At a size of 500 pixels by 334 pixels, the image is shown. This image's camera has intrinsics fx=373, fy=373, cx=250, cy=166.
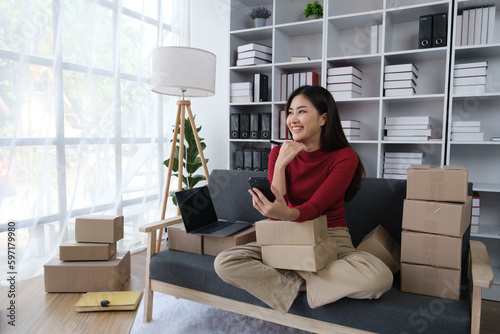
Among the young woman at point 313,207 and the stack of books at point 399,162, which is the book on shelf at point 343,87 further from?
the young woman at point 313,207

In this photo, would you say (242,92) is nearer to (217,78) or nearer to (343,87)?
(217,78)

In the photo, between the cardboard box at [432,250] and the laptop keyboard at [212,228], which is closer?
the cardboard box at [432,250]

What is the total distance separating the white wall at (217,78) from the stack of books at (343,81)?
3.71 feet

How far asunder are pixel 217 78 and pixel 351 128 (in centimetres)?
155

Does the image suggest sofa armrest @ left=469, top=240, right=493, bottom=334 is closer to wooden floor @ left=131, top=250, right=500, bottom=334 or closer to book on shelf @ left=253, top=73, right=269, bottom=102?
wooden floor @ left=131, top=250, right=500, bottom=334

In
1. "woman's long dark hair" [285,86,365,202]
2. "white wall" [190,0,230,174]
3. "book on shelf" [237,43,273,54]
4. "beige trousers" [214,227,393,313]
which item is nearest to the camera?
"beige trousers" [214,227,393,313]

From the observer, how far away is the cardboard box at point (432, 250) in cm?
144

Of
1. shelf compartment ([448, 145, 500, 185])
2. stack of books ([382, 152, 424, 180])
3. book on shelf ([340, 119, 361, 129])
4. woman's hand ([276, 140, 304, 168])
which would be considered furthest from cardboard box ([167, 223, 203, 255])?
shelf compartment ([448, 145, 500, 185])

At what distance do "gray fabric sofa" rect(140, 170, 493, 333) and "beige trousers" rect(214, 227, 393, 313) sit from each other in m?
0.06

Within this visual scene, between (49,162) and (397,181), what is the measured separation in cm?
226

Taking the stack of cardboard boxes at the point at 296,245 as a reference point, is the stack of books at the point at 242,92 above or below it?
above

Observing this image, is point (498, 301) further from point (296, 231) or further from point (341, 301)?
point (296, 231)

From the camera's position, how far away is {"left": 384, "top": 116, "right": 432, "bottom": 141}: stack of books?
2.80 meters

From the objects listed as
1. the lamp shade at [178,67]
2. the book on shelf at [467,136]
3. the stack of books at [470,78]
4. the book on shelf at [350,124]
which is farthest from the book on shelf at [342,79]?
the lamp shade at [178,67]
